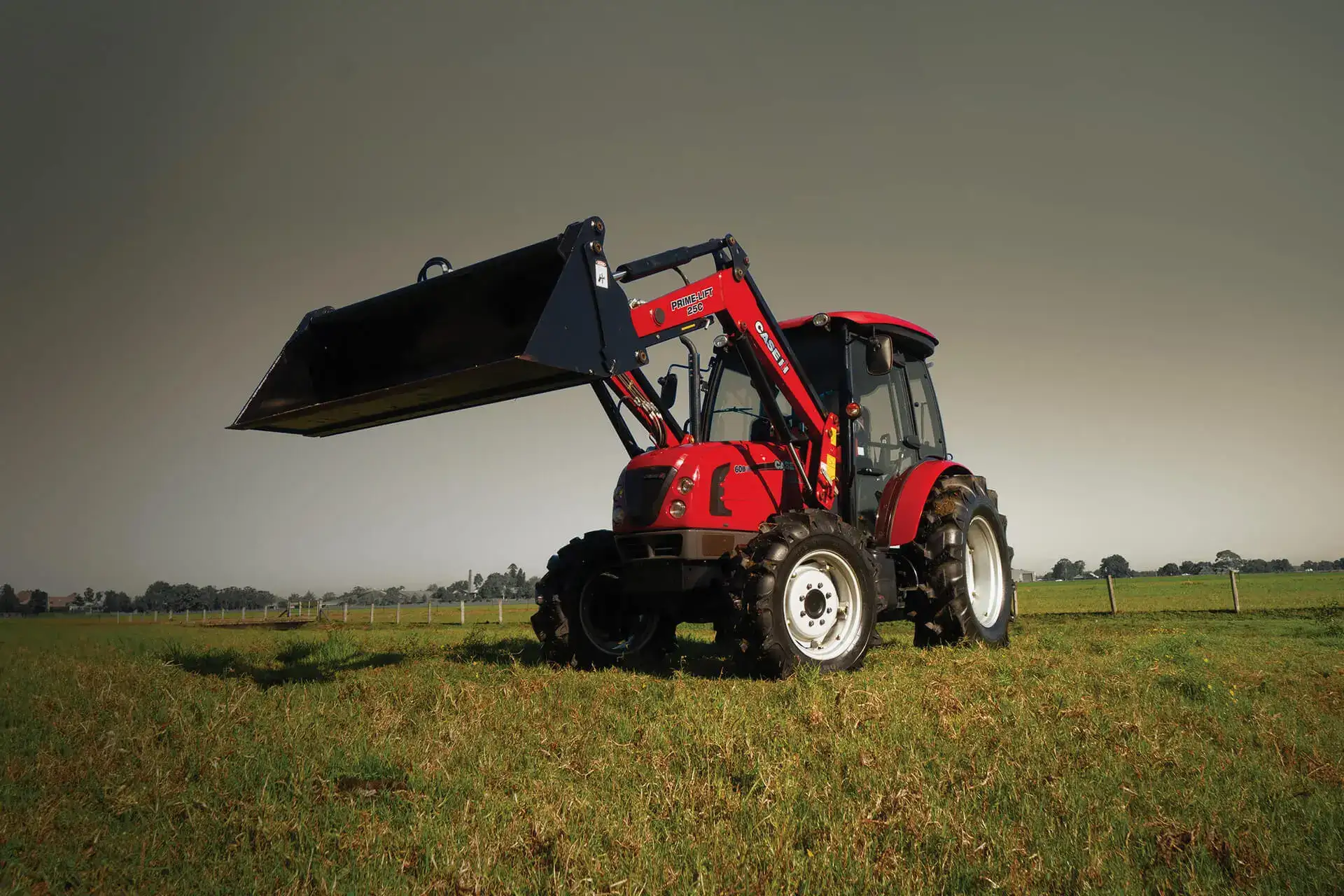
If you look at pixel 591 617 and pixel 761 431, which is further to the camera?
pixel 761 431

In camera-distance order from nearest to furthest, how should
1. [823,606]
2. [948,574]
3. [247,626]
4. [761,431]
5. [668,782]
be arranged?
[668,782] → [823,606] → [948,574] → [761,431] → [247,626]

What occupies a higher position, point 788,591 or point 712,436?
point 712,436

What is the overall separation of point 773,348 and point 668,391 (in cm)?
109

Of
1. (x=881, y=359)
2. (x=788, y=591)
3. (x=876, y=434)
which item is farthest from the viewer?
(x=876, y=434)

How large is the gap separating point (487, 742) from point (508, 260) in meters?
3.22

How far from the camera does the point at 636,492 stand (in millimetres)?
7039

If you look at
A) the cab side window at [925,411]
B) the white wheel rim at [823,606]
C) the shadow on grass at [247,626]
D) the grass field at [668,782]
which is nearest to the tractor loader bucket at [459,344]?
the grass field at [668,782]

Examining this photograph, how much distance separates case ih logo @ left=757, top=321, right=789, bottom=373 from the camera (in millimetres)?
7332

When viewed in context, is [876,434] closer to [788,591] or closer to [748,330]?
Answer: [748,330]

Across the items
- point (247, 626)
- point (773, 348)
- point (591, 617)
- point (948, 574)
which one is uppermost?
point (773, 348)

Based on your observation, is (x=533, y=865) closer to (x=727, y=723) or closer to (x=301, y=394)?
(x=727, y=723)

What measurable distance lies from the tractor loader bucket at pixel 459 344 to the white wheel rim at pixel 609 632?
257 cm

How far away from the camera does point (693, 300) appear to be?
6.77m

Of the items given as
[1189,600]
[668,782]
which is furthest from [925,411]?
[1189,600]
